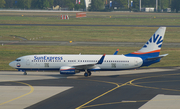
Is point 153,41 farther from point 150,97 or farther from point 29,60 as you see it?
point 29,60

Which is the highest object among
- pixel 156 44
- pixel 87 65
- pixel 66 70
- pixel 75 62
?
pixel 156 44

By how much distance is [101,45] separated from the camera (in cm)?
Answer: 9319

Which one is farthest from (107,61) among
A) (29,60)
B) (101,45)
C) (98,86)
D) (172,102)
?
(101,45)

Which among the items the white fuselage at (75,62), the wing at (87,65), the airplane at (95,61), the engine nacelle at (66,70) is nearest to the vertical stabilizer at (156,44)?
the airplane at (95,61)

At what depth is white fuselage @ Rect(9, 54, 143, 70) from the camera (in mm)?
54438

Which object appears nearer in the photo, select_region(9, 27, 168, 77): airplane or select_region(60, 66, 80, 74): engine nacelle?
select_region(60, 66, 80, 74): engine nacelle

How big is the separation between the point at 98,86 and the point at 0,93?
46.9 feet

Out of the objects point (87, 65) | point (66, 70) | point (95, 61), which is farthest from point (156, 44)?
point (66, 70)

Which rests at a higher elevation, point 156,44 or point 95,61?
point 156,44

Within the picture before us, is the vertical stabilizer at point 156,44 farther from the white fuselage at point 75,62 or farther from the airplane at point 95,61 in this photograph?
the white fuselage at point 75,62

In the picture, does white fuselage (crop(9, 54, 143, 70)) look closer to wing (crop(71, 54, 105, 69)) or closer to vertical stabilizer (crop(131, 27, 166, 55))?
wing (crop(71, 54, 105, 69))

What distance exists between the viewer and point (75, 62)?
179 feet

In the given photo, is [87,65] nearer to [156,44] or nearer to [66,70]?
[66,70]

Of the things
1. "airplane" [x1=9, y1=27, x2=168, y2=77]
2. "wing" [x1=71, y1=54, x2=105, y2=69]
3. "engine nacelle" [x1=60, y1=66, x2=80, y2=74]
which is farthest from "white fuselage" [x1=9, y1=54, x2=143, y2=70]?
"engine nacelle" [x1=60, y1=66, x2=80, y2=74]
